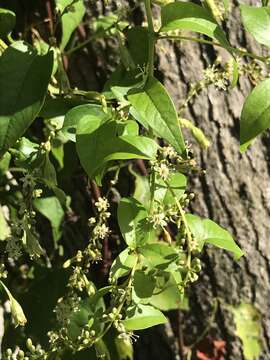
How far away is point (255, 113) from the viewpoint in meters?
1.00

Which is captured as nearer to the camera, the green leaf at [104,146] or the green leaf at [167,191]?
the green leaf at [104,146]

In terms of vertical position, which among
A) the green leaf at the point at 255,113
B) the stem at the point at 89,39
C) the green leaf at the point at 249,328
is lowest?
the green leaf at the point at 249,328

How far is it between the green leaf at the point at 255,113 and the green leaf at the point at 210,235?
24 cm

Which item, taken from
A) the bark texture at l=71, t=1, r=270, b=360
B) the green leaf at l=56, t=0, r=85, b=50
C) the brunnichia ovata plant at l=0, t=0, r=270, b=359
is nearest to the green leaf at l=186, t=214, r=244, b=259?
the brunnichia ovata plant at l=0, t=0, r=270, b=359

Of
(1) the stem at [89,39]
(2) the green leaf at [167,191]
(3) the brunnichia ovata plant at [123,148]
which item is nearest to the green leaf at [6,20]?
(3) the brunnichia ovata plant at [123,148]

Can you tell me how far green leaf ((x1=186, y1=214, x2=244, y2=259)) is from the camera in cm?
118

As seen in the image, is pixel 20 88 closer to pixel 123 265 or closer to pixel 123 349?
pixel 123 265

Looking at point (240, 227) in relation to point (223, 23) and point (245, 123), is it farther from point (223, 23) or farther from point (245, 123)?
point (245, 123)

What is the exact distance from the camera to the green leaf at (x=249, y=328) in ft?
5.66

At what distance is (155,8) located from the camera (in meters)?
1.57

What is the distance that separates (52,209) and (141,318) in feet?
1.51

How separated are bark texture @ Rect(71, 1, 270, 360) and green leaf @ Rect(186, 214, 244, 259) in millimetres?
441

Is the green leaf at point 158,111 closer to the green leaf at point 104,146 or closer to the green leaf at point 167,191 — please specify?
the green leaf at point 104,146

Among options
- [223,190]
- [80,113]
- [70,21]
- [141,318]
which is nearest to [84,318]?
[141,318]
